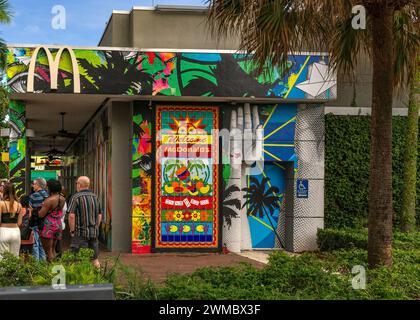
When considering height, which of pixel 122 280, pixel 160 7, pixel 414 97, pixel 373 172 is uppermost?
pixel 160 7

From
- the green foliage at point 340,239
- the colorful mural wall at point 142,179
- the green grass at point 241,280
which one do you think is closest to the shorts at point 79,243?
the green grass at point 241,280

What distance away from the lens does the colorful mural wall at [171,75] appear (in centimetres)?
1414

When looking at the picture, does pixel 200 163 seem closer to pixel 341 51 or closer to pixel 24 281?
pixel 341 51

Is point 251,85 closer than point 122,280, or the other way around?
point 122,280

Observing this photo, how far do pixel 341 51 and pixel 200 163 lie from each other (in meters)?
5.77

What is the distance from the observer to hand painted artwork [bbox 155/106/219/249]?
49.8 ft

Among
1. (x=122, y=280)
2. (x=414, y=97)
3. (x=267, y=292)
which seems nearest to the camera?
(x=267, y=292)

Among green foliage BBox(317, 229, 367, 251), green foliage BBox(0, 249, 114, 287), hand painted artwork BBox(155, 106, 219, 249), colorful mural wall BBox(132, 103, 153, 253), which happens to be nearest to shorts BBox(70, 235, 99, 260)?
green foliage BBox(0, 249, 114, 287)

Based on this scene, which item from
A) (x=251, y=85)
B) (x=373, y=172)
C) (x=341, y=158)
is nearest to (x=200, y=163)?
(x=251, y=85)

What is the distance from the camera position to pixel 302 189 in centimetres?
1562

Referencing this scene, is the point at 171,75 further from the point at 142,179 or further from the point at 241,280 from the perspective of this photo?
the point at 241,280

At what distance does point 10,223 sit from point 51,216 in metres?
0.78

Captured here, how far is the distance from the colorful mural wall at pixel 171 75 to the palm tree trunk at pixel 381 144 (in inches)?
187

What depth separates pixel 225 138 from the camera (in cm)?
1539
